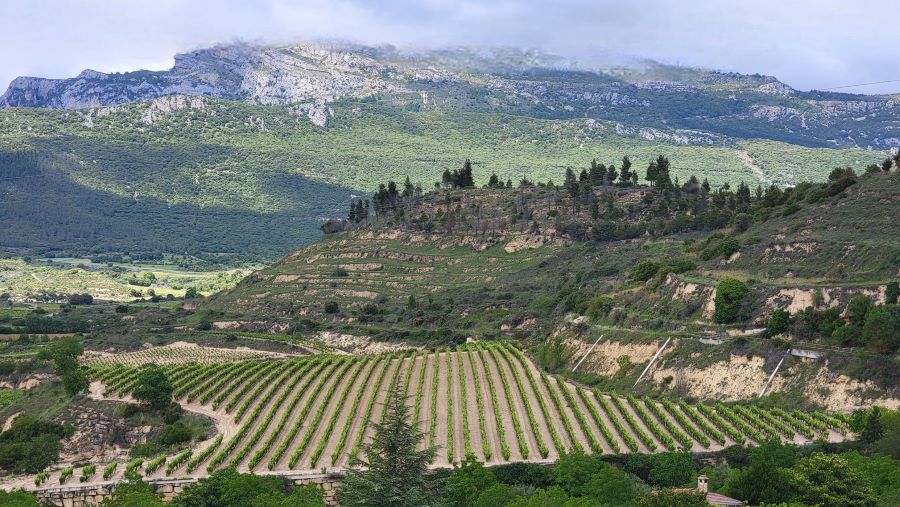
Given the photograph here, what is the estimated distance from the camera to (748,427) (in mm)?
→ 57062

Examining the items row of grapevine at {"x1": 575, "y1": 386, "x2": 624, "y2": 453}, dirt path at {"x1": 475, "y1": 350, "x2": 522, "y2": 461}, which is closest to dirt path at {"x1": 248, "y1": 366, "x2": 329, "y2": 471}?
dirt path at {"x1": 475, "y1": 350, "x2": 522, "y2": 461}

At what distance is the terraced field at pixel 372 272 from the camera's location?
12888 cm

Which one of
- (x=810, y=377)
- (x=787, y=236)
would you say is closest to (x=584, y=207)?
(x=787, y=236)

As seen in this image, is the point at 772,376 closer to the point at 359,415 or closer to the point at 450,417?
the point at 450,417

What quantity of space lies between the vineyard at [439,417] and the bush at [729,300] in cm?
921

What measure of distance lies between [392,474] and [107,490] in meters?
20.8

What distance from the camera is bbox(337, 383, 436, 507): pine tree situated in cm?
3816

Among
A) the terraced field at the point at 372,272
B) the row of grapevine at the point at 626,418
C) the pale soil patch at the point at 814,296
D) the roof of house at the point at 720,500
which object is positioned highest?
the pale soil patch at the point at 814,296

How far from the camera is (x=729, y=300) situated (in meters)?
72.0

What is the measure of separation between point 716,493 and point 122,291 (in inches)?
5810

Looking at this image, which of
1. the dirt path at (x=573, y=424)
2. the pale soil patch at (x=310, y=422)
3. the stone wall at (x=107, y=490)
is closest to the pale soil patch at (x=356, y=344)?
the pale soil patch at (x=310, y=422)

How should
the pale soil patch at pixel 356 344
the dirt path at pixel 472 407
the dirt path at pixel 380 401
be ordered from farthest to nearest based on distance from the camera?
the pale soil patch at pixel 356 344
the dirt path at pixel 380 401
the dirt path at pixel 472 407

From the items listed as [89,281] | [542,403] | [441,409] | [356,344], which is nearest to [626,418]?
[542,403]

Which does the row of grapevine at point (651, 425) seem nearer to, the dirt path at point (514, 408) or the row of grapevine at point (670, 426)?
the row of grapevine at point (670, 426)
